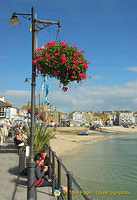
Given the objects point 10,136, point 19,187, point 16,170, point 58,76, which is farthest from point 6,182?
point 10,136

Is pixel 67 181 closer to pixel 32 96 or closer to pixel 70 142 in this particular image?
pixel 32 96

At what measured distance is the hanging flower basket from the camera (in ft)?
17.9

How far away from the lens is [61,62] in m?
5.46

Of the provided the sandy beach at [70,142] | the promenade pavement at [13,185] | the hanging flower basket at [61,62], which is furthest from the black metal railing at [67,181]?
the sandy beach at [70,142]

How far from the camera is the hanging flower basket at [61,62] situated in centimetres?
547

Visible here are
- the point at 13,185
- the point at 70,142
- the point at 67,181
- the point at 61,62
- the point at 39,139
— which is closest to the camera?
the point at 67,181

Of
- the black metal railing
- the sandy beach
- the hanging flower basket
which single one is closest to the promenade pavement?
the black metal railing

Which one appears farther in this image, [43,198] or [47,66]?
[43,198]

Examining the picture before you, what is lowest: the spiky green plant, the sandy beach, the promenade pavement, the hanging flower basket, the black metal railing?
the sandy beach

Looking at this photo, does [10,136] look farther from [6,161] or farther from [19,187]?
[19,187]

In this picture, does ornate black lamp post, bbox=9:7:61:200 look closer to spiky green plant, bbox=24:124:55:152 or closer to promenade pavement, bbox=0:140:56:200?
promenade pavement, bbox=0:140:56:200

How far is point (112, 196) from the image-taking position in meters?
10.3

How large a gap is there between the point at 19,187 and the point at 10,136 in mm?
17559

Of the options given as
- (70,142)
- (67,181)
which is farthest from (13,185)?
(70,142)
